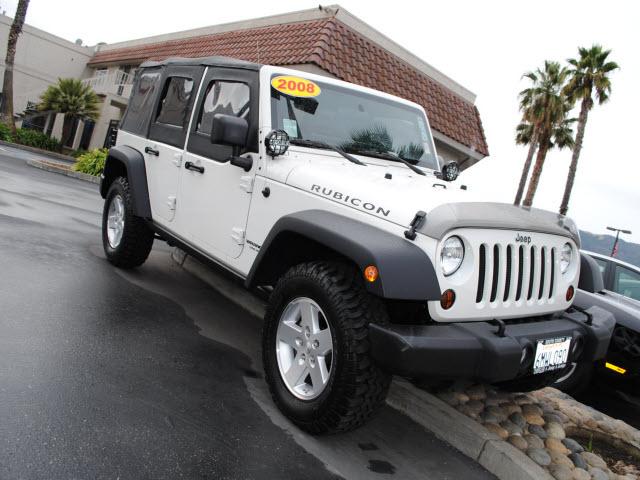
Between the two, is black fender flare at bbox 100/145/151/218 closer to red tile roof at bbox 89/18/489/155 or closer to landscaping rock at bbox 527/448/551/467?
landscaping rock at bbox 527/448/551/467

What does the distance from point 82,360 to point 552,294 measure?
295 cm

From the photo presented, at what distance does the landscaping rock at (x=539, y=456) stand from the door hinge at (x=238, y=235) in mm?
2251

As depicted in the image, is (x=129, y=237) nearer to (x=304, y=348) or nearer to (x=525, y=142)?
(x=304, y=348)

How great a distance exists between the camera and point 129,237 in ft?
18.5

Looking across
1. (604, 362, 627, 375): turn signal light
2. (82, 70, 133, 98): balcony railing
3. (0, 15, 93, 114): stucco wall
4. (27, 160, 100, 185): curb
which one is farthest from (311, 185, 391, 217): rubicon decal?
(0, 15, 93, 114): stucco wall

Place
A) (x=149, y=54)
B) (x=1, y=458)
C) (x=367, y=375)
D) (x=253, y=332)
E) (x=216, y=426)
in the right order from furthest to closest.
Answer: (x=149, y=54) < (x=253, y=332) < (x=216, y=426) < (x=367, y=375) < (x=1, y=458)

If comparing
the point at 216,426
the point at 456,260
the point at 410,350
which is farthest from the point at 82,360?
the point at 456,260

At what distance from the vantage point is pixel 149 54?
1010 inches

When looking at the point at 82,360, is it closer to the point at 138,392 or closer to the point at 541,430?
the point at 138,392

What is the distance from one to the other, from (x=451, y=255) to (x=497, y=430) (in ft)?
4.58

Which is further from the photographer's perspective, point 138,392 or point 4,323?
point 4,323

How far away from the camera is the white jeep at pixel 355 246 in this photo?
2859 mm

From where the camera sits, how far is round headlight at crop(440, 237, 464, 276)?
116 inches

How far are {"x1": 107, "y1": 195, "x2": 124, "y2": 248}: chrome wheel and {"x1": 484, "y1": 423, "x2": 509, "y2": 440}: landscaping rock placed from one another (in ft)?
12.7
